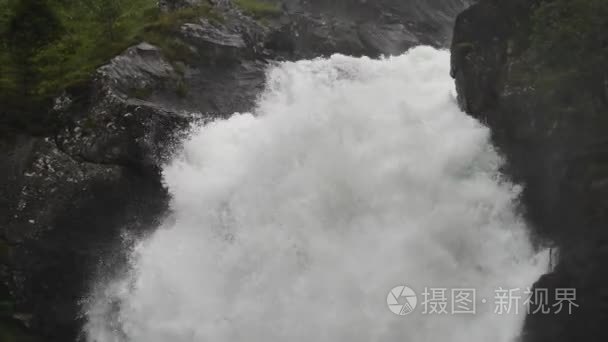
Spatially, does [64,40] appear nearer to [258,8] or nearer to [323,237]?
[258,8]

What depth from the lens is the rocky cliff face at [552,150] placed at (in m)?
12.5

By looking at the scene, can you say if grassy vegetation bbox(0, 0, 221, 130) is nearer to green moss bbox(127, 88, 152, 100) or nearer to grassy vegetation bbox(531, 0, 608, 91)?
green moss bbox(127, 88, 152, 100)

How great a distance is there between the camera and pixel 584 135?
520 inches

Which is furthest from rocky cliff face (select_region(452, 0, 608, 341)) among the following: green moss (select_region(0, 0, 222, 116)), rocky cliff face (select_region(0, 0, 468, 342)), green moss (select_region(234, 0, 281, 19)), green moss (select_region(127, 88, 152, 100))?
green moss (select_region(234, 0, 281, 19))

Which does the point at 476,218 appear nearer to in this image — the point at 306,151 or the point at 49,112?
the point at 306,151

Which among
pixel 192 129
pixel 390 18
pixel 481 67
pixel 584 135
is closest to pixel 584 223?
pixel 584 135

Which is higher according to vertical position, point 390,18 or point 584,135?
point 390,18

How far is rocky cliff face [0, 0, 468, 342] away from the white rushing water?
2.33 feet

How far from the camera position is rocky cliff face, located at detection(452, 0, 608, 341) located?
12461 mm

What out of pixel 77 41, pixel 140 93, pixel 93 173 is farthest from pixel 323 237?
pixel 77 41

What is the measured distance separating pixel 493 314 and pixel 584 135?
4.67m

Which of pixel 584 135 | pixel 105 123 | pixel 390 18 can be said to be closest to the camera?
pixel 584 135

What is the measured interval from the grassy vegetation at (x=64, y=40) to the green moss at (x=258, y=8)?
4.38 m

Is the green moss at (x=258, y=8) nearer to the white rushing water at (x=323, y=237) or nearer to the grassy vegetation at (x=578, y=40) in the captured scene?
the white rushing water at (x=323, y=237)
